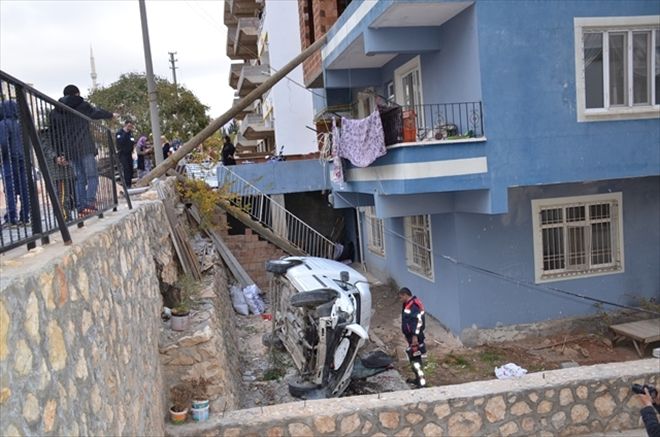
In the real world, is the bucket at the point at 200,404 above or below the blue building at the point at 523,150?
below

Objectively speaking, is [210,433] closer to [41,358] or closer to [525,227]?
[41,358]

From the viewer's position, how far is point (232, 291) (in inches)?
525

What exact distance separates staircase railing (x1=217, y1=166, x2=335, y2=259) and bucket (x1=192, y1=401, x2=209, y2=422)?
1039 cm

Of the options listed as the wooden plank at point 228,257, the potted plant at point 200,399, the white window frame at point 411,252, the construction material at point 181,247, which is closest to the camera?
the potted plant at point 200,399

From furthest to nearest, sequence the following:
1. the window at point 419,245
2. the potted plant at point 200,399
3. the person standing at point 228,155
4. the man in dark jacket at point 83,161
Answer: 1. the person standing at point 228,155
2. the window at point 419,245
3. the potted plant at point 200,399
4. the man in dark jacket at point 83,161

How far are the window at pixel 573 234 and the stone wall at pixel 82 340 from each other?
7.94 m

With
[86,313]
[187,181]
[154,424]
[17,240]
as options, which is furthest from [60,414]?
[187,181]

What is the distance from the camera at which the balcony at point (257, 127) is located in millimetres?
29312

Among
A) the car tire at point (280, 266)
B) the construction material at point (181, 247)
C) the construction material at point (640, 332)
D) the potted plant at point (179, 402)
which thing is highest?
the construction material at point (181, 247)

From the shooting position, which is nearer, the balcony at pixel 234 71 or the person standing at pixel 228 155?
the person standing at pixel 228 155

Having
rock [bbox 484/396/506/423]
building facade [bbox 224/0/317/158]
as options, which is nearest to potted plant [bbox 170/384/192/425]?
rock [bbox 484/396/506/423]

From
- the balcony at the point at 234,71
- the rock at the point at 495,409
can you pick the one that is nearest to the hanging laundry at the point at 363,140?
the rock at the point at 495,409

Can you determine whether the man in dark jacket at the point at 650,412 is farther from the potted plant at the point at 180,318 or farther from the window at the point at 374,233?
the window at the point at 374,233

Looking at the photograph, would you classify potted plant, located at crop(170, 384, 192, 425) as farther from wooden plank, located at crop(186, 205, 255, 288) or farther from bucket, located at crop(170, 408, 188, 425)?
wooden plank, located at crop(186, 205, 255, 288)
